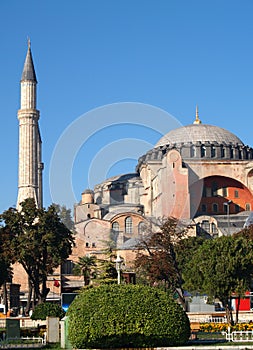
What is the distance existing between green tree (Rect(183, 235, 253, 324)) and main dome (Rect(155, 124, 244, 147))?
41.5 metres

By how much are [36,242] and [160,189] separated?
2775 centimetres

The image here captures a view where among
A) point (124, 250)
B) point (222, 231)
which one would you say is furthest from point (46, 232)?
point (222, 231)

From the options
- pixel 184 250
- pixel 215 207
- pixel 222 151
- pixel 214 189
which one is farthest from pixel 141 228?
pixel 184 250

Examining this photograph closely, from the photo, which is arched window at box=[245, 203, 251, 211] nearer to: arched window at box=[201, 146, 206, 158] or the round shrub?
arched window at box=[201, 146, 206, 158]

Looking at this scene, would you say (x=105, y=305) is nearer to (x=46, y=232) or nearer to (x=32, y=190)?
(x=46, y=232)

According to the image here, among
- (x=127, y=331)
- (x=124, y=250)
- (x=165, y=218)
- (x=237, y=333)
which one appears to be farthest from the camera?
(x=165, y=218)

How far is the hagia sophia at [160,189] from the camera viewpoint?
6412 cm

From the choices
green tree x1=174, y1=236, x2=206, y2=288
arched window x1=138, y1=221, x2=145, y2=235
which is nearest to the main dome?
arched window x1=138, y1=221, x2=145, y2=235

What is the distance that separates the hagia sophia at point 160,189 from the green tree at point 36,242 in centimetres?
Answer: 1598

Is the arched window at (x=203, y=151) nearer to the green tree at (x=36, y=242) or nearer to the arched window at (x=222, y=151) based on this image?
the arched window at (x=222, y=151)

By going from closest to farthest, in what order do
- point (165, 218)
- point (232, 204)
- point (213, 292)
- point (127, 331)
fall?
point (127, 331)
point (213, 292)
point (165, 218)
point (232, 204)

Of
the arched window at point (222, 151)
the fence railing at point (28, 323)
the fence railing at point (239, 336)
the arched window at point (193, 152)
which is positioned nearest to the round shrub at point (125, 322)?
the fence railing at point (239, 336)

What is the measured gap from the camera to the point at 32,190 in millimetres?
64188

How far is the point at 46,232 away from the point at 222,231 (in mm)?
24771
